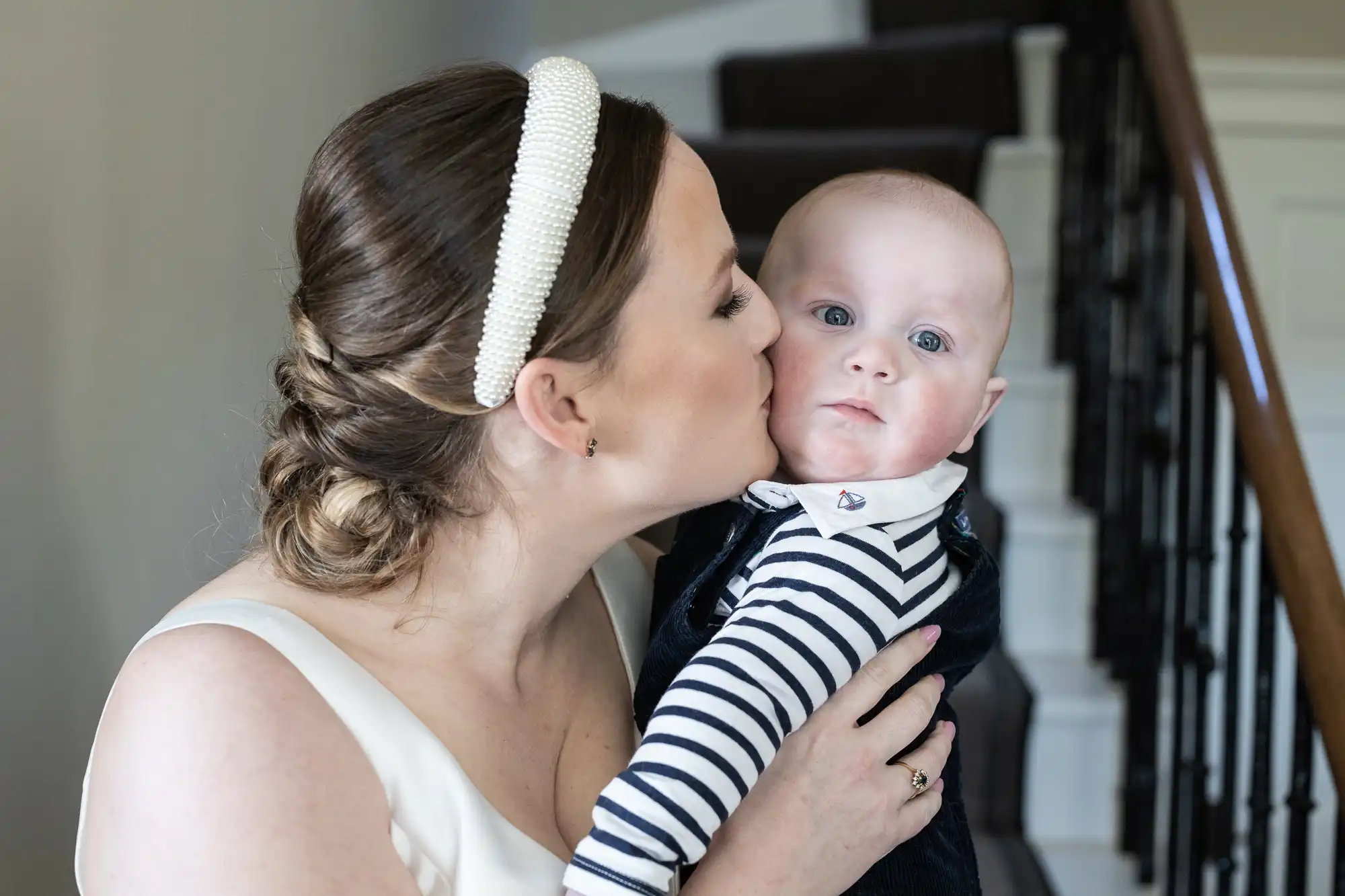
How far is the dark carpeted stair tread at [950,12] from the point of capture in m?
3.41

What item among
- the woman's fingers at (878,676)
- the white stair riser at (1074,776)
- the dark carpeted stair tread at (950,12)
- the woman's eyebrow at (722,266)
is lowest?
the white stair riser at (1074,776)

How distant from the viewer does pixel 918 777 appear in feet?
3.71

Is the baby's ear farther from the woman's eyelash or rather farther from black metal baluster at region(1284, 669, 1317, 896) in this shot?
black metal baluster at region(1284, 669, 1317, 896)

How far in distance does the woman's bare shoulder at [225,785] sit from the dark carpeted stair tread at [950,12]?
313 cm

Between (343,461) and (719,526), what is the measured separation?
38 cm

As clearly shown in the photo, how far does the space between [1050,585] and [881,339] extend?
167 centimetres

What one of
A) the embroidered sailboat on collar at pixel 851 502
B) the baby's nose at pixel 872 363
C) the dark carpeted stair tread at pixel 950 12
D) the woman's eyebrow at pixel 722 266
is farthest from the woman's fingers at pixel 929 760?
the dark carpeted stair tread at pixel 950 12

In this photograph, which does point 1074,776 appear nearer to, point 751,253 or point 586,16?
point 751,253

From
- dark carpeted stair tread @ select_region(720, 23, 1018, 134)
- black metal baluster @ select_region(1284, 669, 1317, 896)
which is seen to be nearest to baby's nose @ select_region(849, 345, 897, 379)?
black metal baluster @ select_region(1284, 669, 1317, 896)

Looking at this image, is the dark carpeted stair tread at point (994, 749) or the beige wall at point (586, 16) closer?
the dark carpeted stair tread at point (994, 749)

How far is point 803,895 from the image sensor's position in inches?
40.5

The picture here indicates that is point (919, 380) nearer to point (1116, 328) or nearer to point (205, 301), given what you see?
point (205, 301)

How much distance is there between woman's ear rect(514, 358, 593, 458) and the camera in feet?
3.10

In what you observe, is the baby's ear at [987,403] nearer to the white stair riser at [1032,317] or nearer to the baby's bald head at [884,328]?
the baby's bald head at [884,328]
